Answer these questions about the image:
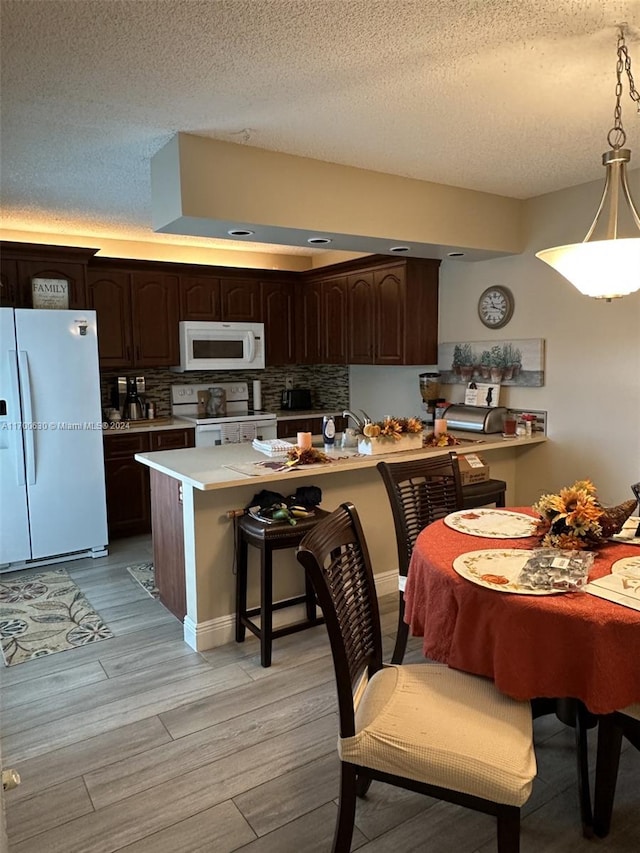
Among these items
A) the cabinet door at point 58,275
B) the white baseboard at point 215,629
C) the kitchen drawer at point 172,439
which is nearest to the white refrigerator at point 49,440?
the cabinet door at point 58,275

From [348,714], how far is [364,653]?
0.89 ft

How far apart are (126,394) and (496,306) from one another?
3.21 meters

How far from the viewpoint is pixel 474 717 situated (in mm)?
1538

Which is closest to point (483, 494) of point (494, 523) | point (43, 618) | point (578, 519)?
point (494, 523)

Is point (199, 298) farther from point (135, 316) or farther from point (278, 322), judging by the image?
point (278, 322)

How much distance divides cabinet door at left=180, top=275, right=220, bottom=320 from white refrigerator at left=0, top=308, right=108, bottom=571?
3.93 ft

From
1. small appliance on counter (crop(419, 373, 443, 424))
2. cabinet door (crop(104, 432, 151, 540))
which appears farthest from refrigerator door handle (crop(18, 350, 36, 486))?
small appliance on counter (crop(419, 373, 443, 424))

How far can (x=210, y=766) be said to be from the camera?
2.07 meters

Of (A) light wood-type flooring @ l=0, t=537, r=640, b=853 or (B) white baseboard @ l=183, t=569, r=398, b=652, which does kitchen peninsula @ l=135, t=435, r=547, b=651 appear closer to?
(B) white baseboard @ l=183, t=569, r=398, b=652

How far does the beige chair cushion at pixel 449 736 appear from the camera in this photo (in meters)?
1.38

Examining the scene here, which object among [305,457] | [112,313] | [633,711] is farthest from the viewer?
[112,313]

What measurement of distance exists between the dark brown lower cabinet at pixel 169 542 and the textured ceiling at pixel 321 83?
173 centimetres

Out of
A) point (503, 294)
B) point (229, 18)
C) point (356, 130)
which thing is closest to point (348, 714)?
point (229, 18)

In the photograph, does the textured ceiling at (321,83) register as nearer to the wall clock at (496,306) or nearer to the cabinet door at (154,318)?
the wall clock at (496,306)
